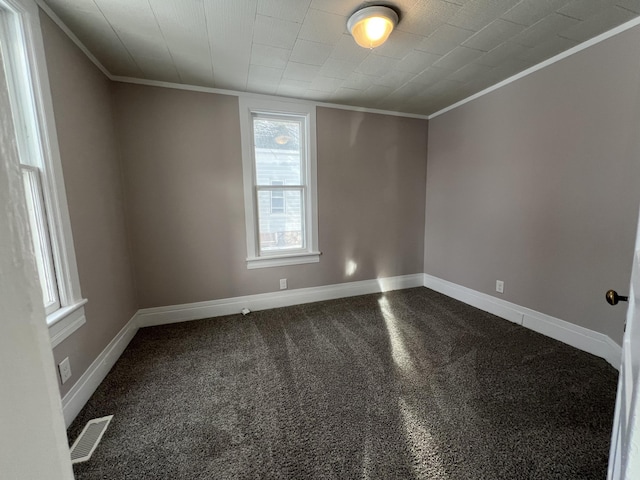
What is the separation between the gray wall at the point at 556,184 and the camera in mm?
1832

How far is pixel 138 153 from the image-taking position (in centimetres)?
248

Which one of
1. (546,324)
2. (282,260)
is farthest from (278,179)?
(546,324)

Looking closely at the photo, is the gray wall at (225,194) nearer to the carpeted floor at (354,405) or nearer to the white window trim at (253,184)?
the white window trim at (253,184)

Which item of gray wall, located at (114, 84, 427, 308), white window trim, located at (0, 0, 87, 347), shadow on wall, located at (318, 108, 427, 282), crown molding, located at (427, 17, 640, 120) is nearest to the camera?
white window trim, located at (0, 0, 87, 347)

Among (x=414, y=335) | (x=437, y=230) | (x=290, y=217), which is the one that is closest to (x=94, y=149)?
(x=290, y=217)

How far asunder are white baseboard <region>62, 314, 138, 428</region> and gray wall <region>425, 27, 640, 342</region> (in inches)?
139

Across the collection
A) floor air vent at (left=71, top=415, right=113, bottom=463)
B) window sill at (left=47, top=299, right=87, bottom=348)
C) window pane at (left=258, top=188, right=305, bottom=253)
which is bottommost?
floor air vent at (left=71, top=415, right=113, bottom=463)

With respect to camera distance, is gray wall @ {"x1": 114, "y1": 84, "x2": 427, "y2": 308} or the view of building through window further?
the view of building through window

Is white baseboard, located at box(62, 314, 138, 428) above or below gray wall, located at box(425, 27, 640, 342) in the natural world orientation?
below

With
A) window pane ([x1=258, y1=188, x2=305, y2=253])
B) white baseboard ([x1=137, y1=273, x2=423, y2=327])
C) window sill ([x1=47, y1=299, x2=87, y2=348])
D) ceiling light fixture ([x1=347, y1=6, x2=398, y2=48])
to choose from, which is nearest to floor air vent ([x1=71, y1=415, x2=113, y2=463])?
window sill ([x1=47, y1=299, x2=87, y2=348])

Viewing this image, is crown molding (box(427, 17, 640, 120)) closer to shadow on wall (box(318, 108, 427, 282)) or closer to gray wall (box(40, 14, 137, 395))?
shadow on wall (box(318, 108, 427, 282))

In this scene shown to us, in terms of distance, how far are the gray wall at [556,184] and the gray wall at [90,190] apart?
11.6 ft

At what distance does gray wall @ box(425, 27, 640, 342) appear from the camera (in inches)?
72.1

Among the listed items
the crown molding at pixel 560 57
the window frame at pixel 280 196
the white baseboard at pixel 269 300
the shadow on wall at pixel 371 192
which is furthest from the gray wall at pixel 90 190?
the crown molding at pixel 560 57
